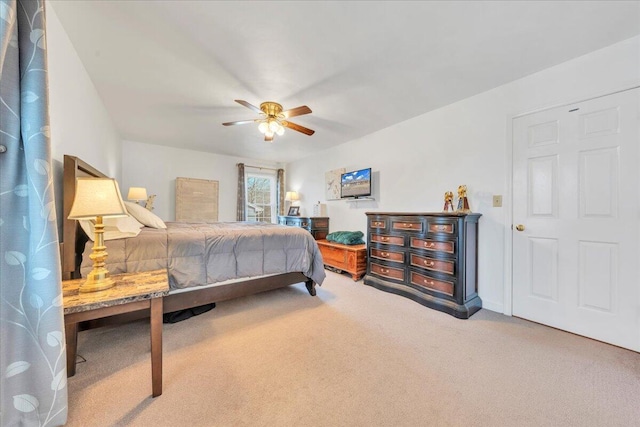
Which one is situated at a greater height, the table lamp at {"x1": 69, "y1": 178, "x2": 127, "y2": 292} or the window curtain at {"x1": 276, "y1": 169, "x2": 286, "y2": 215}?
the window curtain at {"x1": 276, "y1": 169, "x2": 286, "y2": 215}

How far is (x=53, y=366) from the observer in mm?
1062

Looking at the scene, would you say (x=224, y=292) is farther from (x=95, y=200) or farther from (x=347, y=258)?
(x=347, y=258)

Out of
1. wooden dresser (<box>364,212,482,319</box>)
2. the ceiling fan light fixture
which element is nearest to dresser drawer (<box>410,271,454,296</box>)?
A: wooden dresser (<box>364,212,482,319</box>)

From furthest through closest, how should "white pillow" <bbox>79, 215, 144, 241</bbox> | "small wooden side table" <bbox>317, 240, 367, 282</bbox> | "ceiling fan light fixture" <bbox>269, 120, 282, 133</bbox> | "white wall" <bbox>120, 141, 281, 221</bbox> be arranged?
"white wall" <bbox>120, 141, 281, 221</bbox>, "small wooden side table" <bbox>317, 240, 367, 282</bbox>, "ceiling fan light fixture" <bbox>269, 120, 282, 133</bbox>, "white pillow" <bbox>79, 215, 144, 241</bbox>

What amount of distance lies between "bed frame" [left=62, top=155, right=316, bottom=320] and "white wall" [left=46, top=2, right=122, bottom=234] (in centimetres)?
11

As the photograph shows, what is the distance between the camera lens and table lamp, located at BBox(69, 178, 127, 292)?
4.42 feet

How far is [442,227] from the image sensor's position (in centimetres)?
264

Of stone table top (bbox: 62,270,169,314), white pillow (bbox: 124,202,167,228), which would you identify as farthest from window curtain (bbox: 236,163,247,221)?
stone table top (bbox: 62,270,169,314)

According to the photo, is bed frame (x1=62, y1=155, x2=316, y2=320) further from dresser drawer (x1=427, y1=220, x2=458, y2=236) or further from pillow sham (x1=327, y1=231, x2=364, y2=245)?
dresser drawer (x1=427, y1=220, x2=458, y2=236)

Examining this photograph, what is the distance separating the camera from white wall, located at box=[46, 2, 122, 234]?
5.43 ft

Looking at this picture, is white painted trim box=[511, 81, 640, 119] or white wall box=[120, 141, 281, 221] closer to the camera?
white painted trim box=[511, 81, 640, 119]

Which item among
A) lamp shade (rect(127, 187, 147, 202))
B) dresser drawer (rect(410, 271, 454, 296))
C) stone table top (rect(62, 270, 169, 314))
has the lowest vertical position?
dresser drawer (rect(410, 271, 454, 296))

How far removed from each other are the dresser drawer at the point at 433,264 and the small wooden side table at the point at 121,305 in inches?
103

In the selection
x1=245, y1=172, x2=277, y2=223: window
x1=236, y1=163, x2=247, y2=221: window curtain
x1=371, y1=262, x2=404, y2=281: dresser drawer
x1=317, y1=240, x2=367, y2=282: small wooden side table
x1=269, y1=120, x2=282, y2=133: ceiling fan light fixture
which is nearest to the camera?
x1=269, y1=120, x2=282, y2=133: ceiling fan light fixture
